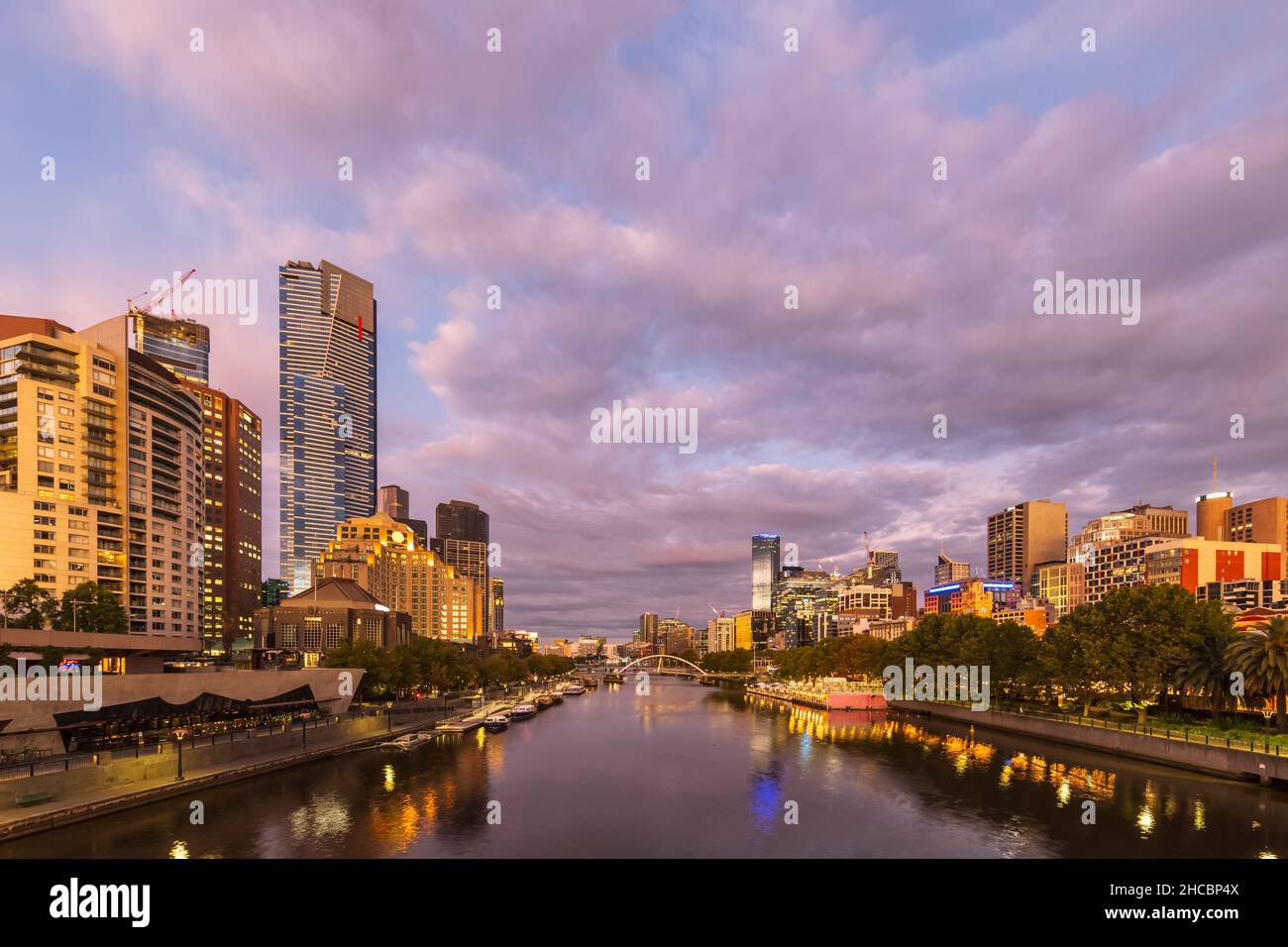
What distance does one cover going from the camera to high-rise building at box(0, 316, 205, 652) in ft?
397

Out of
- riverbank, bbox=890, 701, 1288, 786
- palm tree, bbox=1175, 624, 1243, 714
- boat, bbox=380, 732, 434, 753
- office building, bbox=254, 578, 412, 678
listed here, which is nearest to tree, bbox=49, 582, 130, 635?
boat, bbox=380, 732, 434, 753

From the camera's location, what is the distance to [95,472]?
129750 millimetres

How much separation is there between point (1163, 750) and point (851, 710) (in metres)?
77.2

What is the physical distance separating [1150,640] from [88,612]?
134583 mm

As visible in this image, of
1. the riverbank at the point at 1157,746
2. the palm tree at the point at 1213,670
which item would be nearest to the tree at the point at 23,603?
the riverbank at the point at 1157,746

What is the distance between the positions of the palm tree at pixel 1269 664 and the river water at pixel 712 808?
1067 cm

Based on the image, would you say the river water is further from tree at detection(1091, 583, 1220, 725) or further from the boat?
tree at detection(1091, 583, 1220, 725)

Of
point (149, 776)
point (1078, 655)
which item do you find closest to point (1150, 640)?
point (1078, 655)

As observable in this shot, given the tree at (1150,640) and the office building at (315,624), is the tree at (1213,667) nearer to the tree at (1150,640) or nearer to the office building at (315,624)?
the tree at (1150,640)

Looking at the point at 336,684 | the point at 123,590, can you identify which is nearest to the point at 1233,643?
the point at 336,684

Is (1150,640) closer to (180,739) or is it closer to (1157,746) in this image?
(1157,746)
